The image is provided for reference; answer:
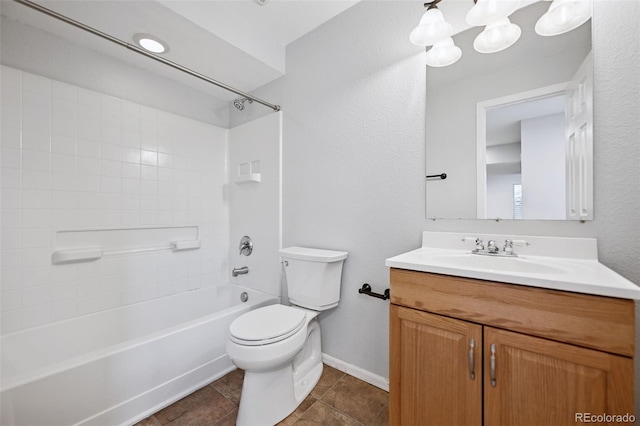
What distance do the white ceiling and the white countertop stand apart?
65.8 inches

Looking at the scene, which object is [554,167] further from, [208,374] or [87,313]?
[87,313]

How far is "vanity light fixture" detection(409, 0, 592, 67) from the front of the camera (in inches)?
40.5

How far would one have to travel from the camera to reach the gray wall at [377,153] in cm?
96

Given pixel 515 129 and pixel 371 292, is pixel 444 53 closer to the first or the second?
pixel 515 129

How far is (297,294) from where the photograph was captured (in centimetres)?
166

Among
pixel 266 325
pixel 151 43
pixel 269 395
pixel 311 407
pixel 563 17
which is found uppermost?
pixel 151 43

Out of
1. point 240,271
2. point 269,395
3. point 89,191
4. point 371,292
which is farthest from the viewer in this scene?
point 240,271

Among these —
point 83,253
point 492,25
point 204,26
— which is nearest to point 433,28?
point 492,25

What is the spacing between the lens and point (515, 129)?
1.19m

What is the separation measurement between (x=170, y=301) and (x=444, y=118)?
2.39 m

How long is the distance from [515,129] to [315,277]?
132 cm

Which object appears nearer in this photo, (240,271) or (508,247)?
(508,247)

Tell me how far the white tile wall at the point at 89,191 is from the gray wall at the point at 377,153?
37.0 inches


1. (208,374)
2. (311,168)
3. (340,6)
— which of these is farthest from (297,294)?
(340,6)
